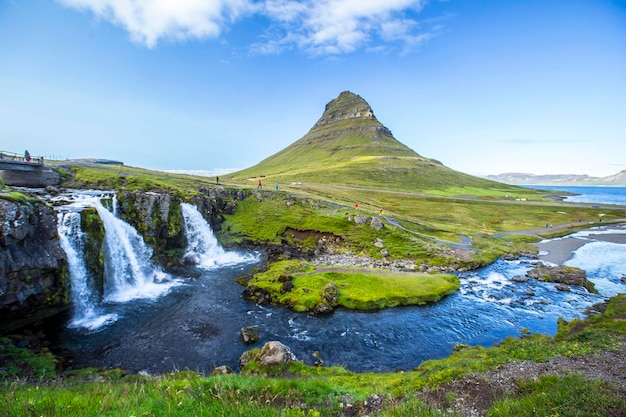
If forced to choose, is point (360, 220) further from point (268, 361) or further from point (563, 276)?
point (268, 361)

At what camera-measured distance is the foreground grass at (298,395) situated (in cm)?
706

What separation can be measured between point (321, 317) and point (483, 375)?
21.2 m

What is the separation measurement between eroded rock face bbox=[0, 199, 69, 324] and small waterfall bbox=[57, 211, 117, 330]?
1288mm

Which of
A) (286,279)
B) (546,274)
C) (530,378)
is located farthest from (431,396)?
(546,274)

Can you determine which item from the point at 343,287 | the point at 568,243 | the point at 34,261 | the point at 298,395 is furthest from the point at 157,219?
the point at 568,243

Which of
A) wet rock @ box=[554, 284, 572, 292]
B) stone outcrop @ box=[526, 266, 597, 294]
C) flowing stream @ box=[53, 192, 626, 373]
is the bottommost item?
flowing stream @ box=[53, 192, 626, 373]

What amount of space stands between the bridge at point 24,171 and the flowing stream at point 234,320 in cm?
1674

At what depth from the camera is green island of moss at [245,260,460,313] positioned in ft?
122

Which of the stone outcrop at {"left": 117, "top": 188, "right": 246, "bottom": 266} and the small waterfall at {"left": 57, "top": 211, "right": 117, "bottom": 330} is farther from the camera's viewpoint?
the stone outcrop at {"left": 117, "top": 188, "right": 246, "bottom": 266}

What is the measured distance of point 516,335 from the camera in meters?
31.0

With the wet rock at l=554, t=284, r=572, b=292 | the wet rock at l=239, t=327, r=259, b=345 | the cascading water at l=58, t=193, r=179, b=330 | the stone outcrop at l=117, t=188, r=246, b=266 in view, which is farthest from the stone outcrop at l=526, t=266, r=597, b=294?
the stone outcrop at l=117, t=188, r=246, b=266

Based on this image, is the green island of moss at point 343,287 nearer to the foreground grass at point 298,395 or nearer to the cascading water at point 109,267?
the cascading water at point 109,267

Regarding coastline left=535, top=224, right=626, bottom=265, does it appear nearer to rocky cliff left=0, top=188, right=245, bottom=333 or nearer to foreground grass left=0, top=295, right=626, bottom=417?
foreground grass left=0, top=295, right=626, bottom=417

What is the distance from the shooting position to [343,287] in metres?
40.3
